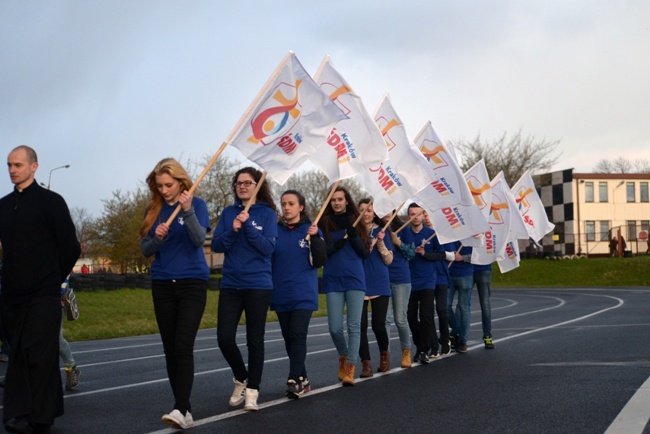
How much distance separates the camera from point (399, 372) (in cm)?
1102

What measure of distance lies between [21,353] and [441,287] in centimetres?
728

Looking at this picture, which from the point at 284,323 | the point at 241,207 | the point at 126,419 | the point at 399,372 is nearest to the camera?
the point at 126,419

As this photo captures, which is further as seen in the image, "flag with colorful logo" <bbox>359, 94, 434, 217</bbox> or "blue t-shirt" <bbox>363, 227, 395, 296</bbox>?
"flag with colorful logo" <bbox>359, 94, 434, 217</bbox>

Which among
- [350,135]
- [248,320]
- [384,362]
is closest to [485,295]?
[384,362]

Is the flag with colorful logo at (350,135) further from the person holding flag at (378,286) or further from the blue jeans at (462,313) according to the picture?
the blue jeans at (462,313)

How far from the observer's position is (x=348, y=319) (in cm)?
1020

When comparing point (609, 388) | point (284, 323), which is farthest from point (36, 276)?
point (609, 388)

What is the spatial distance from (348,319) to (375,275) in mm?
986

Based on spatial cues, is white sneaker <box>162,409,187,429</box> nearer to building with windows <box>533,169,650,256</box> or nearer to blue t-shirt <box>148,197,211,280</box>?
blue t-shirt <box>148,197,211,280</box>

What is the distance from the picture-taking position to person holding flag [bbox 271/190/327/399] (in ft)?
29.5

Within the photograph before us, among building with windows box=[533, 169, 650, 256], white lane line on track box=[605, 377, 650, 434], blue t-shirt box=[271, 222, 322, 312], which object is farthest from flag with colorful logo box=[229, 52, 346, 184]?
building with windows box=[533, 169, 650, 256]

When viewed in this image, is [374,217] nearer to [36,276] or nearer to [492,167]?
[36,276]

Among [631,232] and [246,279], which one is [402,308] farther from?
[631,232]

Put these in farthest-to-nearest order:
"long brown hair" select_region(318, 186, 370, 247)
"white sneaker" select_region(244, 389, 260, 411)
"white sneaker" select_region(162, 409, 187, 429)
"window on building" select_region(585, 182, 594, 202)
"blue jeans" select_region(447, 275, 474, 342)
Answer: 1. "window on building" select_region(585, 182, 594, 202)
2. "blue jeans" select_region(447, 275, 474, 342)
3. "long brown hair" select_region(318, 186, 370, 247)
4. "white sneaker" select_region(244, 389, 260, 411)
5. "white sneaker" select_region(162, 409, 187, 429)
